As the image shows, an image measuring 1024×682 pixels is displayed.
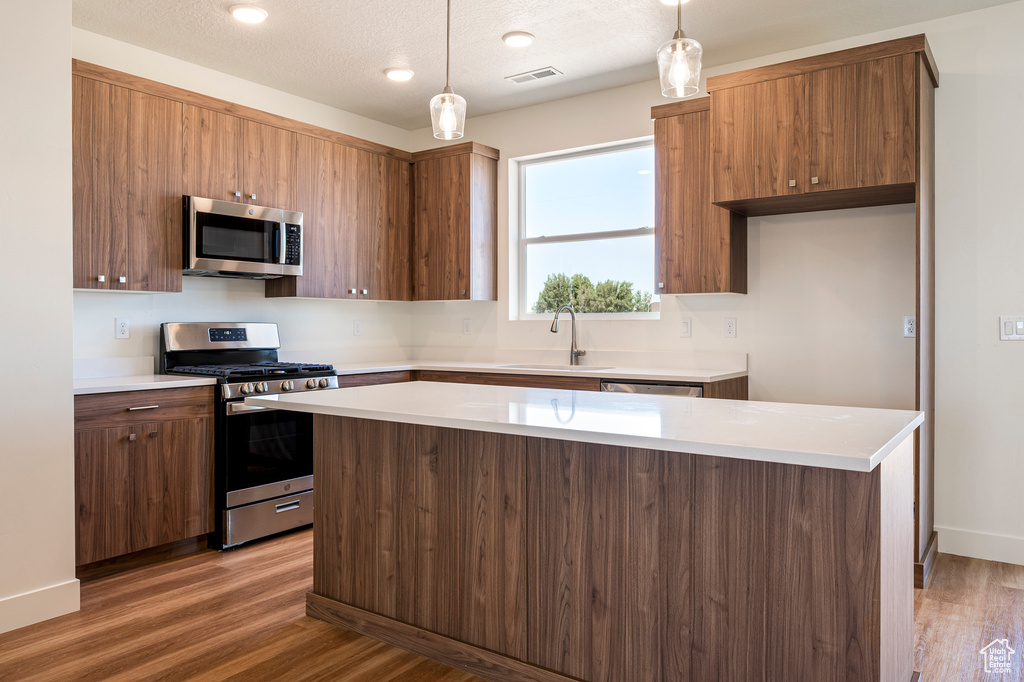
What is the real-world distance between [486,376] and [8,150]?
252 centimetres

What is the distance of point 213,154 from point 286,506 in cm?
191

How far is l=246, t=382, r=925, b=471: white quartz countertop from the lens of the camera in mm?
1397

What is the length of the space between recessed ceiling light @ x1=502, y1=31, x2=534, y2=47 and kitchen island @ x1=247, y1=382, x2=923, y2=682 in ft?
6.65

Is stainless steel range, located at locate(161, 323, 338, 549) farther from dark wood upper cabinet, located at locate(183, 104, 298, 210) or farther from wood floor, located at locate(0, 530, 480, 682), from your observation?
dark wood upper cabinet, located at locate(183, 104, 298, 210)

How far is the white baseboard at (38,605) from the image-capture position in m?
2.43

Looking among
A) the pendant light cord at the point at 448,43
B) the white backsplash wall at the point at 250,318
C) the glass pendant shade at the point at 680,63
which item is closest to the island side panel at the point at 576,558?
the glass pendant shade at the point at 680,63

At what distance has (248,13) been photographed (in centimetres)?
324

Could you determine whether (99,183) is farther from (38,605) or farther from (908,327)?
(908,327)

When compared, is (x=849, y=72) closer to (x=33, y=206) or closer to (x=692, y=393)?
(x=692, y=393)

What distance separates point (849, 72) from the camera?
3.04 metres

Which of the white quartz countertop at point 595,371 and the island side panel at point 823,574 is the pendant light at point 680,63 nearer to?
A: the island side panel at point 823,574

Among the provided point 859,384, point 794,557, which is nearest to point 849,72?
point 859,384

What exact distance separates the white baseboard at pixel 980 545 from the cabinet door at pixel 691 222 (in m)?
1.57

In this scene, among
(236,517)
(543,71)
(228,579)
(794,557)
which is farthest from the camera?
(543,71)
